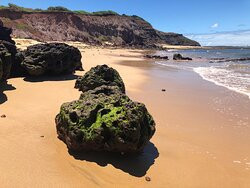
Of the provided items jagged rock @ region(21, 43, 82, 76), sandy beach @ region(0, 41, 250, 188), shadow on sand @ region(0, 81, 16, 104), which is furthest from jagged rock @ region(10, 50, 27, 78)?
sandy beach @ region(0, 41, 250, 188)

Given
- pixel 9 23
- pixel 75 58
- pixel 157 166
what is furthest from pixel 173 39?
pixel 157 166

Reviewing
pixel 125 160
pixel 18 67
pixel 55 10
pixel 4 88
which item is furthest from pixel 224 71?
pixel 55 10

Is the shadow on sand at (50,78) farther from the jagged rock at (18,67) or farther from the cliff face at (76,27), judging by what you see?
the cliff face at (76,27)

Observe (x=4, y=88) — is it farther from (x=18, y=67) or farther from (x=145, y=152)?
(x=145, y=152)

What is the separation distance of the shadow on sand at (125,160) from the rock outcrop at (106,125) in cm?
14

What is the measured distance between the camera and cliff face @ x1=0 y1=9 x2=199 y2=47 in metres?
63.3

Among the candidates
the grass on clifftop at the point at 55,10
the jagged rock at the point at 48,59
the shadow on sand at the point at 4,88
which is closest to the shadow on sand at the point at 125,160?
the shadow on sand at the point at 4,88

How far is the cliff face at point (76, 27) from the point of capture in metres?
63.3

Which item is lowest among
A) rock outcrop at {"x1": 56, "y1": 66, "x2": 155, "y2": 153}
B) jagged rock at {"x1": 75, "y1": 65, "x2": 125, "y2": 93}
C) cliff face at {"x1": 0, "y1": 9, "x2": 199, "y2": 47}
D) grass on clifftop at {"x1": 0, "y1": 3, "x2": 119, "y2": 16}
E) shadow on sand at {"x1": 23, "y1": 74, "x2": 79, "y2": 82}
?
cliff face at {"x1": 0, "y1": 9, "x2": 199, "y2": 47}

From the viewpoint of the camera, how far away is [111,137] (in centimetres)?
563

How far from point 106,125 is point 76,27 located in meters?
77.1

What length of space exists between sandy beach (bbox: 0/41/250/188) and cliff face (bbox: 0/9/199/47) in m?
47.6

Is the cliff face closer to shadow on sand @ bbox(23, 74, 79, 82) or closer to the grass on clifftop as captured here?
the grass on clifftop

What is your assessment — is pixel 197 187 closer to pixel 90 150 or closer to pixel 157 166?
pixel 157 166
